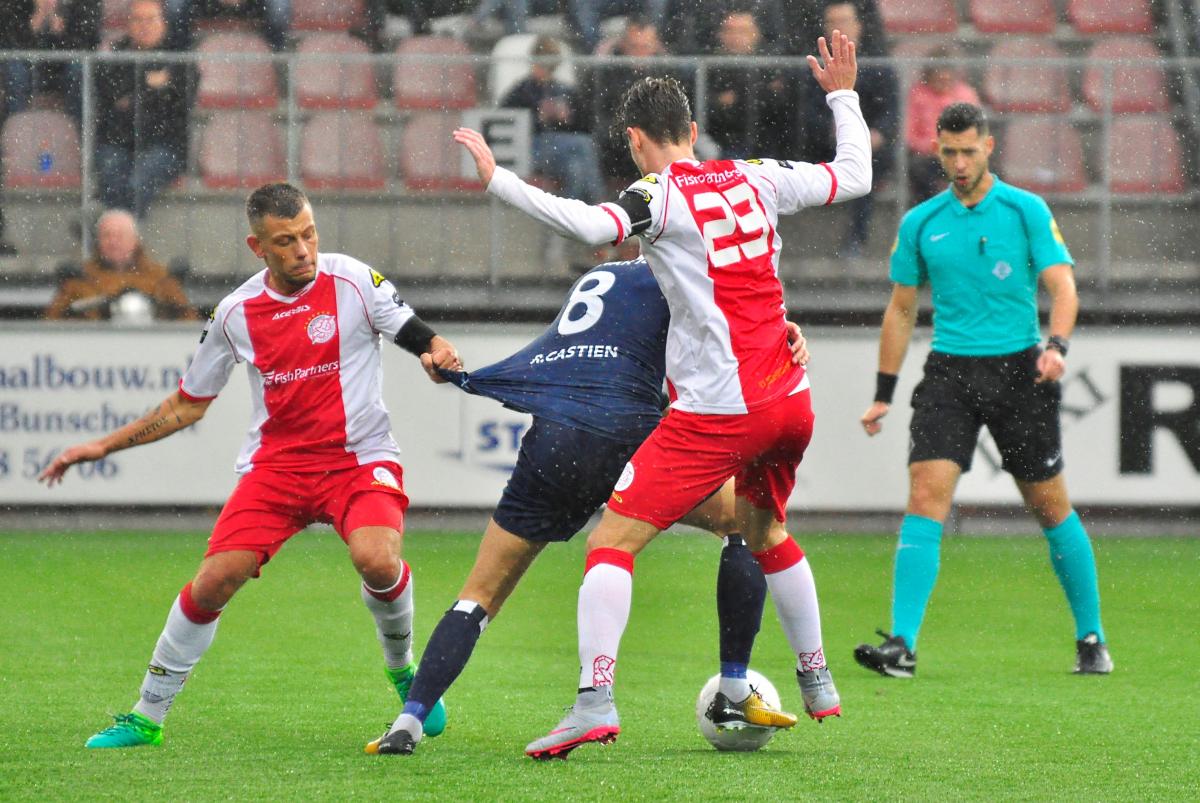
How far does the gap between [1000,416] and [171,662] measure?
332cm

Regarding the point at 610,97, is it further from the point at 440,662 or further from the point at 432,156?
the point at 440,662

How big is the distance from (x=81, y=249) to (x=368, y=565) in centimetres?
779

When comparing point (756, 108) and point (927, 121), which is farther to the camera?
point (927, 121)

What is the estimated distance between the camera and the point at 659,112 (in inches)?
190

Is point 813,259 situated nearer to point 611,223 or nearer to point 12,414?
point 12,414

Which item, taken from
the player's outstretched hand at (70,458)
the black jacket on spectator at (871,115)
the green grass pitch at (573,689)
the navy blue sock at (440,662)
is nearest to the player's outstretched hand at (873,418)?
the green grass pitch at (573,689)

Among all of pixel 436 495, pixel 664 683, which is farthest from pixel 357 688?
pixel 436 495

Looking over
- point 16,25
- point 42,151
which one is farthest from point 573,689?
point 16,25

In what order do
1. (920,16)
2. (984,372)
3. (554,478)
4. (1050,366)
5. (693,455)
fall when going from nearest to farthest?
(693,455), (554,478), (1050,366), (984,372), (920,16)

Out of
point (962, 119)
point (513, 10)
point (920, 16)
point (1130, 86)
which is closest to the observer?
point (962, 119)

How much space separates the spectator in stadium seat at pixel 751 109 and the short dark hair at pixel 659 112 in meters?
7.70

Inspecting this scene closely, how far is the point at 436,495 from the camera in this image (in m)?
11.5

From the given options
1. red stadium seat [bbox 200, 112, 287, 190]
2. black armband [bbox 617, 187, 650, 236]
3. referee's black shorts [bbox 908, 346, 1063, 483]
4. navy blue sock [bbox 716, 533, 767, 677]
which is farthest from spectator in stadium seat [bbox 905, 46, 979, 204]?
black armband [bbox 617, 187, 650, 236]

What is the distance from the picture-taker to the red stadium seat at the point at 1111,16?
562 inches
